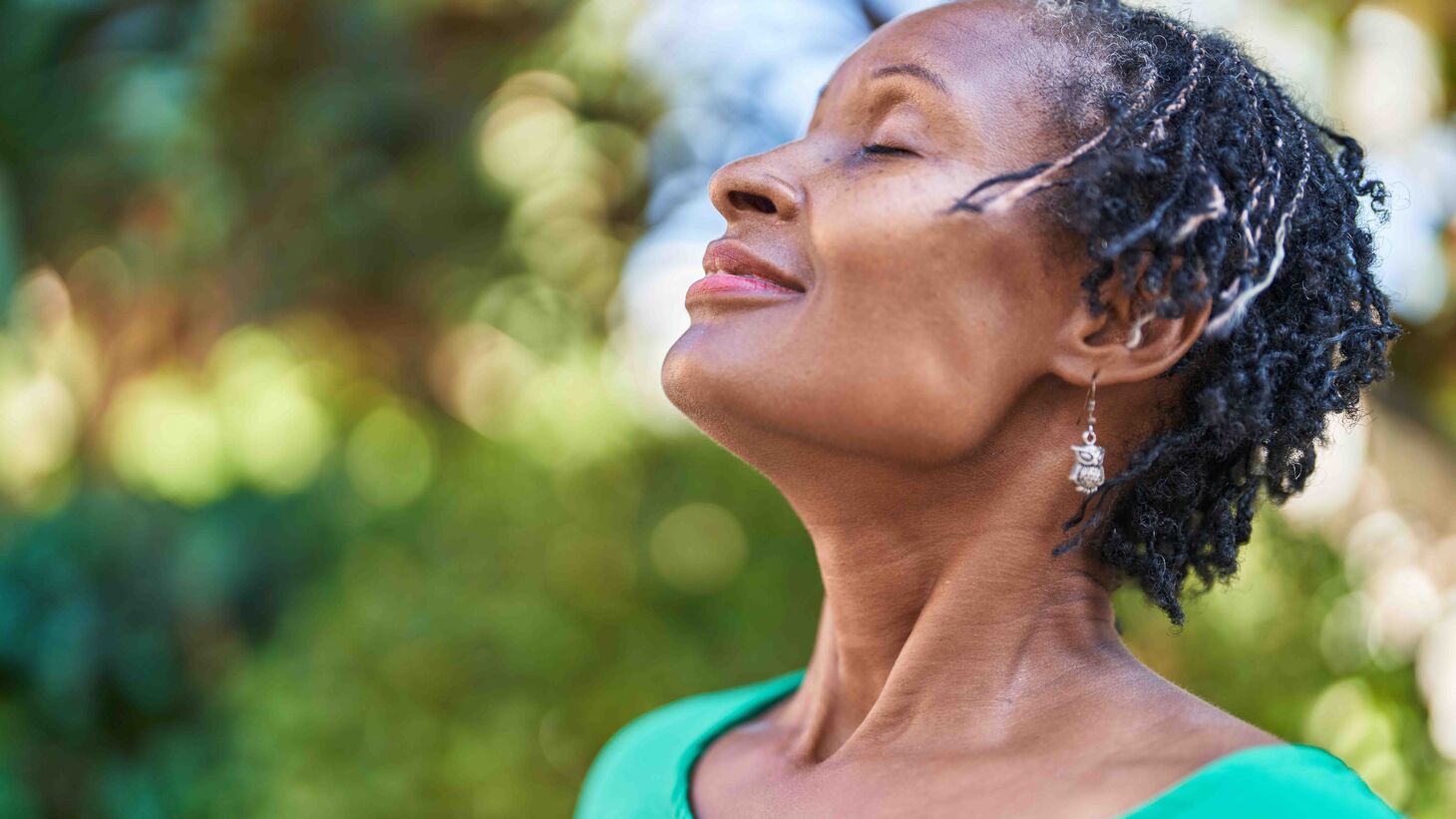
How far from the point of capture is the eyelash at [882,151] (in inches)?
65.0

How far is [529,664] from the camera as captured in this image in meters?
3.80

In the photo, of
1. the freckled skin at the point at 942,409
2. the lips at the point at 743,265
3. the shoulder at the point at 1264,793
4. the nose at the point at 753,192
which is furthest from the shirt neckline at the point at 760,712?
the nose at the point at 753,192

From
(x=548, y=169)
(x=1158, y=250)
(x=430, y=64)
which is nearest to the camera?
(x=1158, y=250)

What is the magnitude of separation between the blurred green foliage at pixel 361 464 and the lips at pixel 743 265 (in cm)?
226

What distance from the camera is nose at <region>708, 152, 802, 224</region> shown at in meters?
1.68

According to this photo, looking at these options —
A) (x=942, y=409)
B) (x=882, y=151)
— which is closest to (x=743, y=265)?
(x=882, y=151)

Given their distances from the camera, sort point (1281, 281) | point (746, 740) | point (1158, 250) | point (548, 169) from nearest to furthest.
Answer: point (1158, 250), point (1281, 281), point (746, 740), point (548, 169)

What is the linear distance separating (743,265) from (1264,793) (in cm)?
90

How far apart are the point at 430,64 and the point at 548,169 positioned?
2.40 ft

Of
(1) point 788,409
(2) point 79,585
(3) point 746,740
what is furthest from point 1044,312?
(2) point 79,585

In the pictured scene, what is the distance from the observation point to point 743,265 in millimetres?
1699

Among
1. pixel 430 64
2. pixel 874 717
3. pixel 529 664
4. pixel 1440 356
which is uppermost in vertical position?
pixel 430 64

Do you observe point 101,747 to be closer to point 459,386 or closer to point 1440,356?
point 459,386

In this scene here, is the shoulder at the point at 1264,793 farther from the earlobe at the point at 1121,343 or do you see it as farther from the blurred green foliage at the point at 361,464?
the blurred green foliage at the point at 361,464
